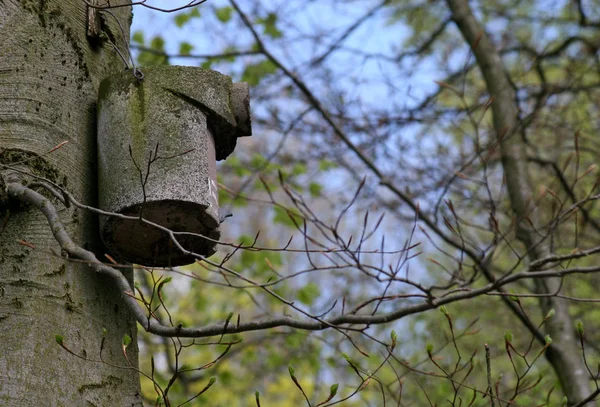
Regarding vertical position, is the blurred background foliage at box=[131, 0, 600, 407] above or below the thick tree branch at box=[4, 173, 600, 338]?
above

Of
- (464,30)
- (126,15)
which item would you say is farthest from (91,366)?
(464,30)

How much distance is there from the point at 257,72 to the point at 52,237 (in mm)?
3758

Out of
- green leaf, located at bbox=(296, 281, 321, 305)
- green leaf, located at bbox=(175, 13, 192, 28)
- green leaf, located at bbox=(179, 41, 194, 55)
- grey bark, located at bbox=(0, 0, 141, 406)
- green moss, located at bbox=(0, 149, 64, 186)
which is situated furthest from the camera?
green leaf, located at bbox=(175, 13, 192, 28)

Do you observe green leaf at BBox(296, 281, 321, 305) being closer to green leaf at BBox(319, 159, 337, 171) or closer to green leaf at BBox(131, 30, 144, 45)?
green leaf at BBox(319, 159, 337, 171)

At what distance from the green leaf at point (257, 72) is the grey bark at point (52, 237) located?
10.7 feet

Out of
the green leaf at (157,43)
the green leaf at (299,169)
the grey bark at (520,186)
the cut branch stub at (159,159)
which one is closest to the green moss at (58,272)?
the cut branch stub at (159,159)

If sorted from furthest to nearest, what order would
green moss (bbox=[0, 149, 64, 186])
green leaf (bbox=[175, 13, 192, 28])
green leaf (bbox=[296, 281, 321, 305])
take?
green leaf (bbox=[175, 13, 192, 28])
green leaf (bbox=[296, 281, 321, 305])
green moss (bbox=[0, 149, 64, 186])

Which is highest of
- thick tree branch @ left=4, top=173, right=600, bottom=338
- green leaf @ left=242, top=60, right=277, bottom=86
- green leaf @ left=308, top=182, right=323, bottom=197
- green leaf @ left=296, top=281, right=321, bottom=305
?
green leaf @ left=242, top=60, right=277, bottom=86

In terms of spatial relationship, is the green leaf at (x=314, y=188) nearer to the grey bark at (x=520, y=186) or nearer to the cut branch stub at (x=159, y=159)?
the grey bark at (x=520, y=186)

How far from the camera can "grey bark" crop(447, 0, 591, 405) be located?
3.83m

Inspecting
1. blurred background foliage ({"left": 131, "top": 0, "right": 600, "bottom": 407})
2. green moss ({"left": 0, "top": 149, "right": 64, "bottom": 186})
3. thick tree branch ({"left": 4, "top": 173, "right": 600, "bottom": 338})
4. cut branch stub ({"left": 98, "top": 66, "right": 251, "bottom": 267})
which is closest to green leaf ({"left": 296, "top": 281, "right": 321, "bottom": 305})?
blurred background foliage ({"left": 131, "top": 0, "right": 600, "bottom": 407})

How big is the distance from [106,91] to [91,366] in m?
0.71

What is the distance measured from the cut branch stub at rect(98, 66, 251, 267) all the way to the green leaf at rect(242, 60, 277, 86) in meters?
3.34

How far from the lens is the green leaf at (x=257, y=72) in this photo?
208 inches
